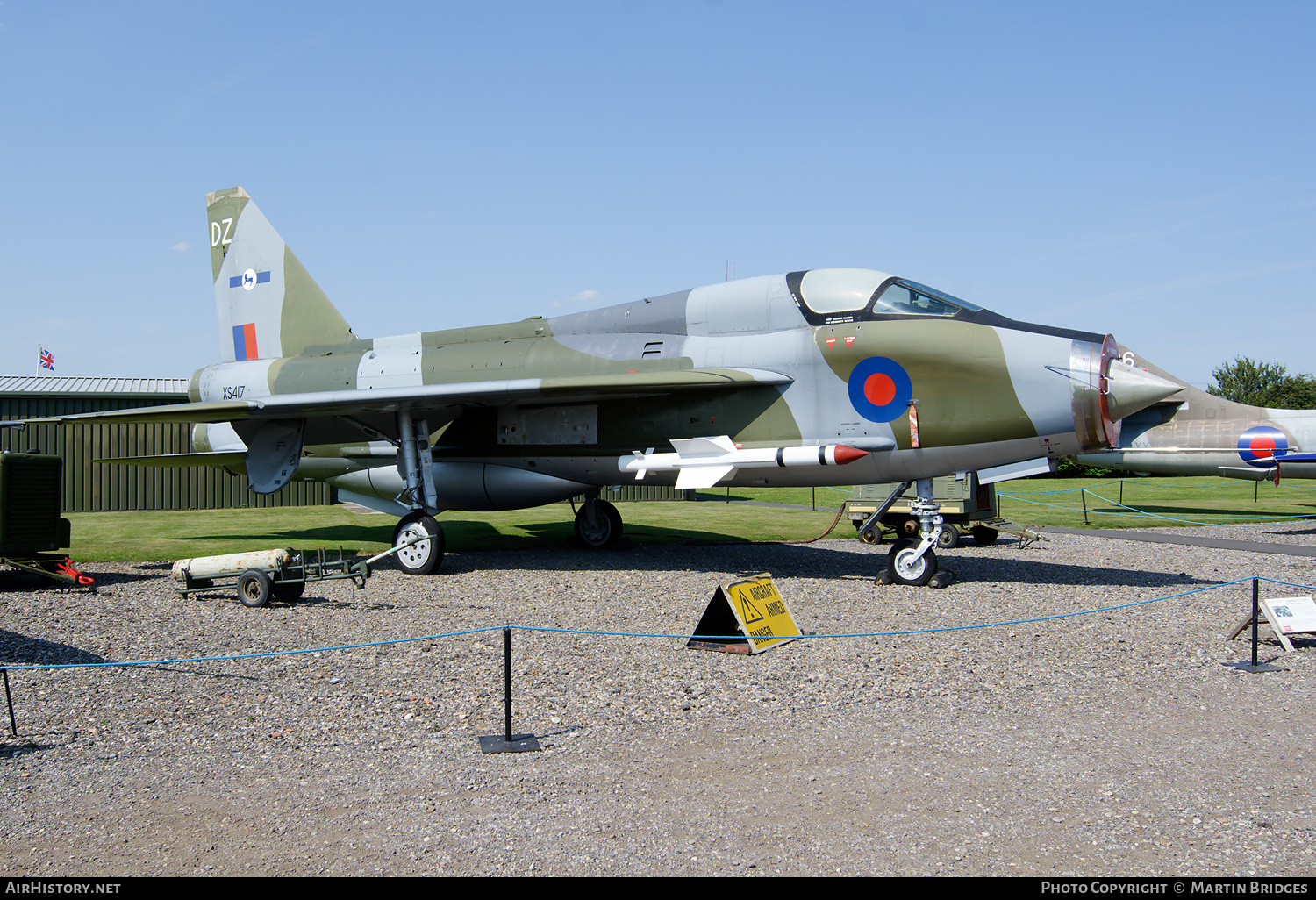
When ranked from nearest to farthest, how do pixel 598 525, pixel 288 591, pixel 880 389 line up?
pixel 288 591 < pixel 880 389 < pixel 598 525

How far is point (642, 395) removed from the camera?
1330 centimetres

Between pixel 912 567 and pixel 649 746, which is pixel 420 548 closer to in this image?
pixel 912 567

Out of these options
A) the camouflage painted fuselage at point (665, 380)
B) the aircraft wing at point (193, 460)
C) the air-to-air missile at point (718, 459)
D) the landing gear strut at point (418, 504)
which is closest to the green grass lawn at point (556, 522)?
the aircraft wing at point (193, 460)

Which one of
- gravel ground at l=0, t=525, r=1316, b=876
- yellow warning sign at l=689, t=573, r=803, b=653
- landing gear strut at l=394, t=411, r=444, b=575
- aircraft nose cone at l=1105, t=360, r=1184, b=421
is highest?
aircraft nose cone at l=1105, t=360, r=1184, b=421

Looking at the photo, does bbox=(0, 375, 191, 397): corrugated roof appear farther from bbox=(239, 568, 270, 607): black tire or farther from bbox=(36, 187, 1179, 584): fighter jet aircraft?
bbox=(239, 568, 270, 607): black tire

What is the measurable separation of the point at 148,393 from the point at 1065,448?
2653 centimetres

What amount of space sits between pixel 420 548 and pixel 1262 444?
67.7ft

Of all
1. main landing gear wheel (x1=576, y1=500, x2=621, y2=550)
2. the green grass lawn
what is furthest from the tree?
main landing gear wheel (x1=576, y1=500, x2=621, y2=550)

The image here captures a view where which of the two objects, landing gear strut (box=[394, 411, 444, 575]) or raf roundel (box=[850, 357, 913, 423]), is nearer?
raf roundel (box=[850, 357, 913, 423])

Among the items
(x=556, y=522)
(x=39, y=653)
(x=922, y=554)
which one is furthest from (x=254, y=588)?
(x=556, y=522)

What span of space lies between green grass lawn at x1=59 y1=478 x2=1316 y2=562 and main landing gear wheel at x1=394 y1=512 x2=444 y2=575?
2.68 m

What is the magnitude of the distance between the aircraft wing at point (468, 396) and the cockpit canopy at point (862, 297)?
105 cm

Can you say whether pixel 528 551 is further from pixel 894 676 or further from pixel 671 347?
pixel 894 676

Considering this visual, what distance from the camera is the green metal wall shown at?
2578cm
